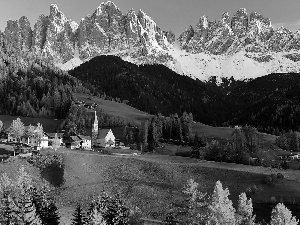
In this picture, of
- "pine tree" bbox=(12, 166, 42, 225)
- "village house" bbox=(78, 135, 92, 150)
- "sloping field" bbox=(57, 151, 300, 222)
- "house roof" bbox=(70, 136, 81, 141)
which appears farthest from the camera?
"village house" bbox=(78, 135, 92, 150)

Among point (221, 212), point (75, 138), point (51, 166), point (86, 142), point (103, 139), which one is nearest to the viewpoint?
point (221, 212)

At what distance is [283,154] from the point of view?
171 metres

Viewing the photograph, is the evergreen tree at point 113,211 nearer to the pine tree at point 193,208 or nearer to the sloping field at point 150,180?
the pine tree at point 193,208

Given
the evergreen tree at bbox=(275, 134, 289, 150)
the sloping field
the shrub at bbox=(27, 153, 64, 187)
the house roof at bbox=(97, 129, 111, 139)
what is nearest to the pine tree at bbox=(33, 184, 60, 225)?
the sloping field

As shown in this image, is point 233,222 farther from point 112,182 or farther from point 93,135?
point 93,135

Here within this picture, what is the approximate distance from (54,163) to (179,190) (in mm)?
33958

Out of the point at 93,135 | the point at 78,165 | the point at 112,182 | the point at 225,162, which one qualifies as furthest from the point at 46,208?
the point at 93,135

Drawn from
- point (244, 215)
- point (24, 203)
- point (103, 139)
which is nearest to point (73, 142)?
point (103, 139)

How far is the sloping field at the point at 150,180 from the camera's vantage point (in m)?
94.0

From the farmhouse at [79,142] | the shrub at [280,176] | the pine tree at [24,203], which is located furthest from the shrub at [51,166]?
the shrub at [280,176]

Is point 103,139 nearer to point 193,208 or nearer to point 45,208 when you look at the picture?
Result: point 45,208

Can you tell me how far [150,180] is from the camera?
103m

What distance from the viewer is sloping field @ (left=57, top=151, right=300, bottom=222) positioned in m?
94.0

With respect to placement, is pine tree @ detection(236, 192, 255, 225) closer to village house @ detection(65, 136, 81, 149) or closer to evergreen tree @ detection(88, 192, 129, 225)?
evergreen tree @ detection(88, 192, 129, 225)
